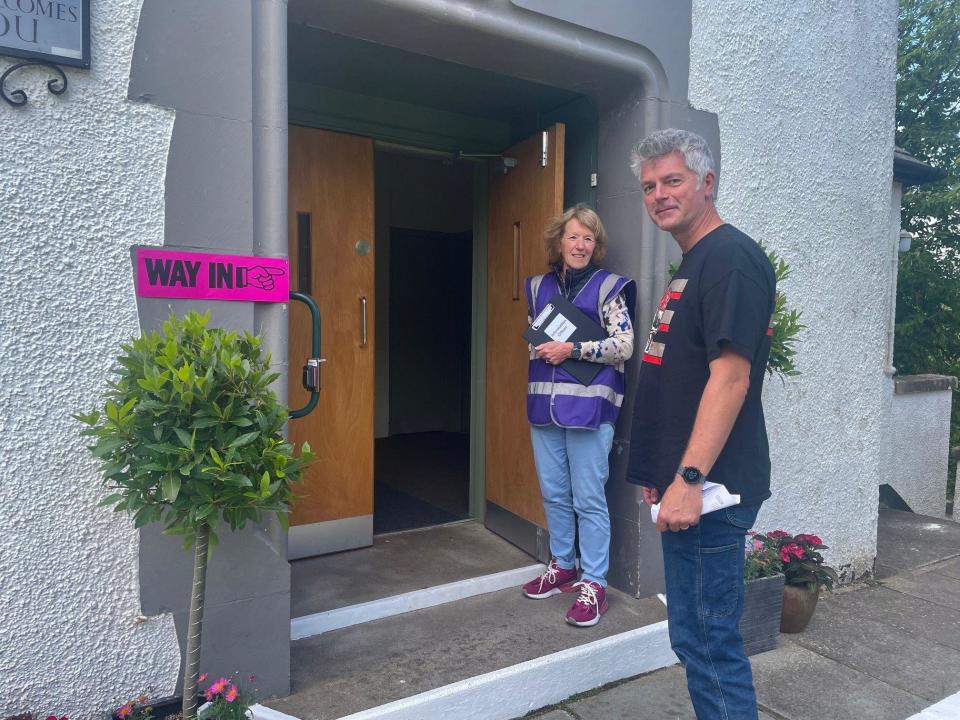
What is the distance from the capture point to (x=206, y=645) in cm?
238

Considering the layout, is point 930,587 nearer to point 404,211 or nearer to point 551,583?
point 551,583

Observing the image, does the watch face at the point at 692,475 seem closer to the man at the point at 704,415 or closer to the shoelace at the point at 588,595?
the man at the point at 704,415

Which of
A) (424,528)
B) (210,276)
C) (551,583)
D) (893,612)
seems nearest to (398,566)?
(424,528)

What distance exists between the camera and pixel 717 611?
6.49 ft

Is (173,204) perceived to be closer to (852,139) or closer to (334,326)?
(334,326)

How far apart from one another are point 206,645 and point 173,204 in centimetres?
149

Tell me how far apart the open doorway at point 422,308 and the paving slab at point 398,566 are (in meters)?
2.30

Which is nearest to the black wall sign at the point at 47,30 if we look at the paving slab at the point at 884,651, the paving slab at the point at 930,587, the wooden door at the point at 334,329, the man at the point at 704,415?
the wooden door at the point at 334,329

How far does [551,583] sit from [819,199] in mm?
2694

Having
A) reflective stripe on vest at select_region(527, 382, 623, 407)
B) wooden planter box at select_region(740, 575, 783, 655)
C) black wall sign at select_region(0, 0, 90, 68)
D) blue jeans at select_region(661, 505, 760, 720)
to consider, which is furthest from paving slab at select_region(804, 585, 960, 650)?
black wall sign at select_region(0, 0, 90, 68)

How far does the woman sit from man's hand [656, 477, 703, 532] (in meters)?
1.24

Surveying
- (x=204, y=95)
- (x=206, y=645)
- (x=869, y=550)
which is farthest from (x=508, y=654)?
(x=869, y=550)

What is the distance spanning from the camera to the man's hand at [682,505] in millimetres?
1896

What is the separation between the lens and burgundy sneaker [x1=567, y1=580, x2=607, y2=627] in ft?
10.3
